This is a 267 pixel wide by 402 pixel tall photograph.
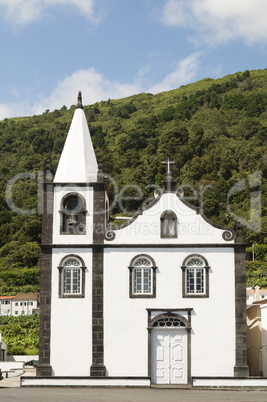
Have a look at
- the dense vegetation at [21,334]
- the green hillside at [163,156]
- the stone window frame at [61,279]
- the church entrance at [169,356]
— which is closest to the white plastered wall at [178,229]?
the stone window frame at [61,279]

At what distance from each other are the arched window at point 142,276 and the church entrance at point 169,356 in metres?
1.67

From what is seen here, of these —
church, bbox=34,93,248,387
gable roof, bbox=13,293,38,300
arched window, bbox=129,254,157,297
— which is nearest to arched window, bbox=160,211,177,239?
church, bbox=34,93,248,387

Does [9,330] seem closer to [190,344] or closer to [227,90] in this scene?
[190,344]

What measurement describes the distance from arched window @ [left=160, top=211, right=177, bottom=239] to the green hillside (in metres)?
45.1

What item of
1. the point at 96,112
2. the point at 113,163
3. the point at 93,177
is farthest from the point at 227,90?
the point at 93,177

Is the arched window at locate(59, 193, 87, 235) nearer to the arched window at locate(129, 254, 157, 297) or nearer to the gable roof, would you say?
the arched window at locate(129, 254, 157, 297)

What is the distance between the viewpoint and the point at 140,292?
25938 mm

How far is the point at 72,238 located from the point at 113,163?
89.3 m

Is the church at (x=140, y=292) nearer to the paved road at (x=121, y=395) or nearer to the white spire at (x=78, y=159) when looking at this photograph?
the white spire at (x=78, y=159)

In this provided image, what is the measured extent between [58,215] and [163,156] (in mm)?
87146

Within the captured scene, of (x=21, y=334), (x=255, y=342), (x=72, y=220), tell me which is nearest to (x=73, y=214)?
(x=72, y=220)

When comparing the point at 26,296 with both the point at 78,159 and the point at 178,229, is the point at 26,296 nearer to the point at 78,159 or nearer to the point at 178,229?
the point at 78,159

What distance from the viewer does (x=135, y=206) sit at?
86.5 metres

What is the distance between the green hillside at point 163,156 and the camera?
9031cm
